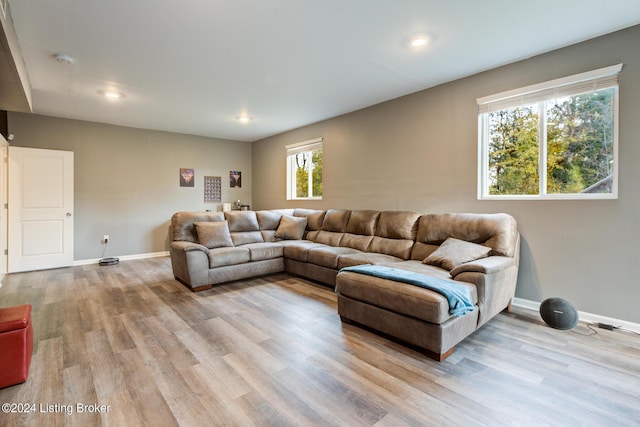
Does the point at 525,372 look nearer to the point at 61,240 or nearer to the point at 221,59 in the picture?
the point at 221,59

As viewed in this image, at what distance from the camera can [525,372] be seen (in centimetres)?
204

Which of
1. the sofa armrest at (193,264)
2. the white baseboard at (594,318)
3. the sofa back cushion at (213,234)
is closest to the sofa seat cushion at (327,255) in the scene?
the sofa back cushion at (213,234)

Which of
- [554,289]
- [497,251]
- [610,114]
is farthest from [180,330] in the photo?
[610,114]

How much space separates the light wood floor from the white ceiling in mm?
2644

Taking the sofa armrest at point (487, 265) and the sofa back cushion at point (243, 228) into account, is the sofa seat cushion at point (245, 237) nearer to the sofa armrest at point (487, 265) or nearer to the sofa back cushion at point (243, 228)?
the sofa back cushion at point (243, 228)

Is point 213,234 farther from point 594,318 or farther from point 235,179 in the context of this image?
point 594,318

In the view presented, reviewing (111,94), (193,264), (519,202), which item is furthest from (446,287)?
(111,94)

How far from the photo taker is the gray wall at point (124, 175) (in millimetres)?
5254

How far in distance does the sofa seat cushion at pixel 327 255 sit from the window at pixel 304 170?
179 centimetres

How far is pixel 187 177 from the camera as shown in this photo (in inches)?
260

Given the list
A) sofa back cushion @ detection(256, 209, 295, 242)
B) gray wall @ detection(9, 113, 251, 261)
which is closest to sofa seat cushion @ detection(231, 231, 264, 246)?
sofa back cushion @ detection(256, 209, 295, 242)

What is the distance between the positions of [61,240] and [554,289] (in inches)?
281

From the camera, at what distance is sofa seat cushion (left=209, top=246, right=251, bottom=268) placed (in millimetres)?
3982

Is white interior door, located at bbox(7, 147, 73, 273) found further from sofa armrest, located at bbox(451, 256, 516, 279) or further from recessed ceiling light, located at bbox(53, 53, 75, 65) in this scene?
sofa armrest, located at bbox(451, 256, 516, 279)
